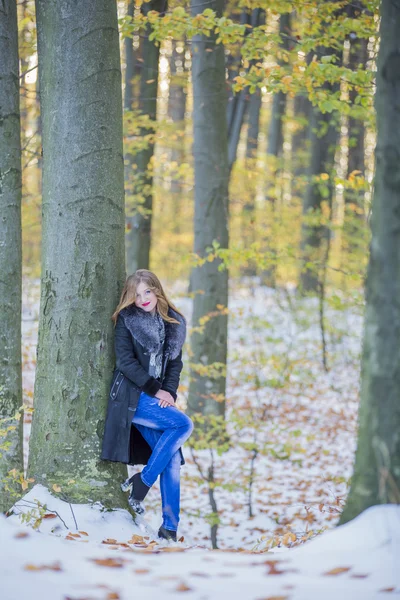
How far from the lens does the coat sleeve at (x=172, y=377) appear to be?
5109 millimetres

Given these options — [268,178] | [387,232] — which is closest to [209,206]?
[268,178]

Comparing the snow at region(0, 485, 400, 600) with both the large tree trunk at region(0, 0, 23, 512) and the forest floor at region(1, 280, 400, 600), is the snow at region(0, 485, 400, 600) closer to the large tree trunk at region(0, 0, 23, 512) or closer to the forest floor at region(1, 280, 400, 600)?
the forest floor at region(1, 280, 400, 600)

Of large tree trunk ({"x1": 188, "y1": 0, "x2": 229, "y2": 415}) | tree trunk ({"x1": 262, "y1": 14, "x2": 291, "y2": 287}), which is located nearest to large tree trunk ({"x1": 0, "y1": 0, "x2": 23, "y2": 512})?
large tree trunk ({"x1": 188, "y1": 0, "x2": 229, "y2": 415})

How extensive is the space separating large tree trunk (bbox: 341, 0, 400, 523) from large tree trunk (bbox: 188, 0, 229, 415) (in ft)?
18.3

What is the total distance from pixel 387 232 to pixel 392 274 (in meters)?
0.22

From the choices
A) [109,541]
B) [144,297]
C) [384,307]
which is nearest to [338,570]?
[384,307]

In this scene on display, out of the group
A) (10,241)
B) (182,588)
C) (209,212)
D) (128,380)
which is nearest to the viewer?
(182,588)

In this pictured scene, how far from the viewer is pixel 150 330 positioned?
4.99 m

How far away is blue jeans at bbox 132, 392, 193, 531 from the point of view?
4.89m

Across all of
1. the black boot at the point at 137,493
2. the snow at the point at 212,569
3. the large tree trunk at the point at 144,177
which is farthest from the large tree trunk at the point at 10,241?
the large tree trunk at the point at 144,177

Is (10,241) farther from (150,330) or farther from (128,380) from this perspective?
(128,380)

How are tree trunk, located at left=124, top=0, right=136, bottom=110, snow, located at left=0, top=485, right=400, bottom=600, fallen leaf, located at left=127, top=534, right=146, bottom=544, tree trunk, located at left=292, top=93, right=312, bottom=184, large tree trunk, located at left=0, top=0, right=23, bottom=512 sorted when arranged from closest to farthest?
1. snow, located at left=0, top=485, right=400, bottom=600
2. fallen leaf, located at left=127, top=534, right=146, bottom=544
3. large tree trunk, located at left=0, top=0, right=23, bottom=512
4. tree trunk, located at left=124, top=0, right=136, bottom=110
5. tree trunk, located at left=292, top=93, right=312, bottom=184

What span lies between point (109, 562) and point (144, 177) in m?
8.81

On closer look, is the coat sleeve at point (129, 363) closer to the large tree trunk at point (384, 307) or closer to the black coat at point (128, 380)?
the black coat at point (128, 380)
